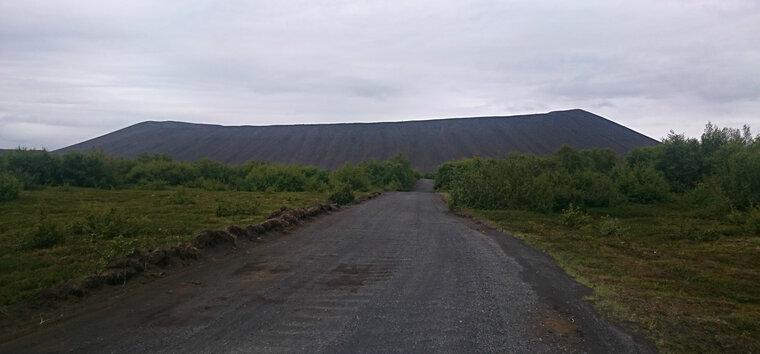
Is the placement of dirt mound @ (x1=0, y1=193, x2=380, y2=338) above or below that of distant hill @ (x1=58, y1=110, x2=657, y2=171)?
below

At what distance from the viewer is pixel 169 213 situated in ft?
74.7

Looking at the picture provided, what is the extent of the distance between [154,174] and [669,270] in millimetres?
50016

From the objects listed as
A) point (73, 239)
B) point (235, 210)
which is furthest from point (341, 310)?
point (235, 210)

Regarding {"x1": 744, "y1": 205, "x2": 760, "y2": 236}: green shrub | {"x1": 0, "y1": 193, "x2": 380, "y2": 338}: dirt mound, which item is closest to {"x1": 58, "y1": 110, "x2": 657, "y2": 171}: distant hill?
{"x1": 744, "y1": 205, "x2": 760, "y2": 236}: green shrub

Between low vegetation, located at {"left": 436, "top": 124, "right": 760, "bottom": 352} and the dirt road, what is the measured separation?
0.94m

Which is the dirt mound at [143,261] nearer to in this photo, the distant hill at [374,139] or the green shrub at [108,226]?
the green shrub at [108,226]

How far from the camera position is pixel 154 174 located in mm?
54500

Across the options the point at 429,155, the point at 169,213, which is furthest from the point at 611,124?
the point at 169,213

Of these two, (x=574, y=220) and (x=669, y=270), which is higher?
(x=669, y=270)

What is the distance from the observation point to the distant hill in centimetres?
11362

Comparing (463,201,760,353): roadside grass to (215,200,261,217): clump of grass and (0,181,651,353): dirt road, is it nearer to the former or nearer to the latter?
(0,181,651,353): dirt road

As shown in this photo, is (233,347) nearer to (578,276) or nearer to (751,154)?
(578,276)

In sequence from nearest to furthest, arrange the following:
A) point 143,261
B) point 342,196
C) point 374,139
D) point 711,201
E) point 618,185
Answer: point 143,261, point 711,201, point 618,185, point 342,196, point 374,139

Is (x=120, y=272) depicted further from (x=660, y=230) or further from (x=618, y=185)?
(x=618, y=185)
